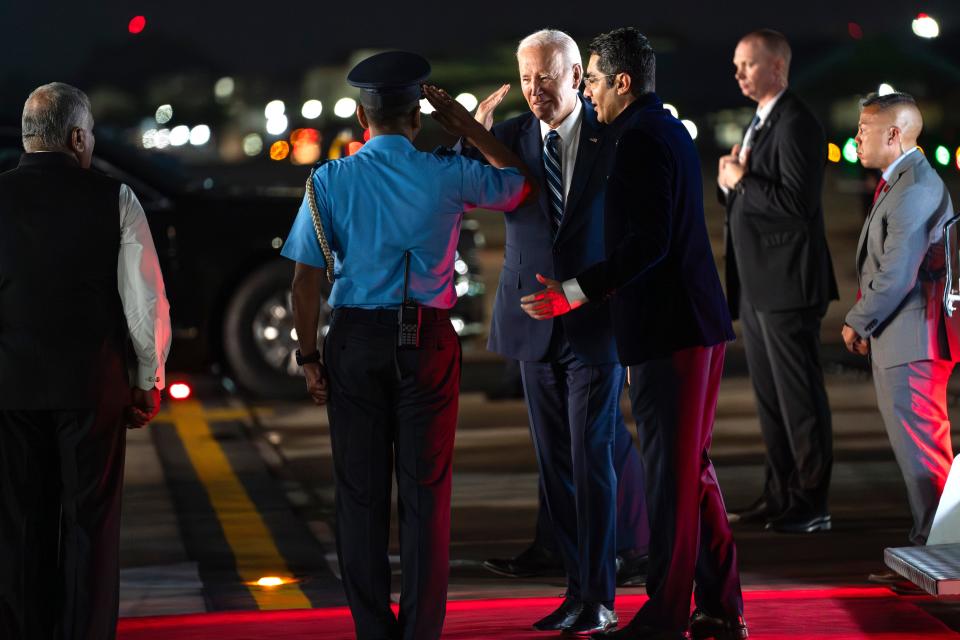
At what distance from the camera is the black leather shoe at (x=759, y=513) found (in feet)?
24.9

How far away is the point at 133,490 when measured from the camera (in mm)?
8688

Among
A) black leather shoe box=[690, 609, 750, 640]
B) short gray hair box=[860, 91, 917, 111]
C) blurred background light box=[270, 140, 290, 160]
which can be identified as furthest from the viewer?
blurred background light box=[270, 140, 290, 160]

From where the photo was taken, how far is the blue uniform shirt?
16.8ft

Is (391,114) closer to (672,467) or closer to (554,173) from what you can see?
(554,173)

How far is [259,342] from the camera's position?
1148cm

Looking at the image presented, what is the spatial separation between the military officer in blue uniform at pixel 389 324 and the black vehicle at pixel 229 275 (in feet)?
19.8

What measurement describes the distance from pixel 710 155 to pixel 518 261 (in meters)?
9.49

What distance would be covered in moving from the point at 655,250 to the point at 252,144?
7801mm

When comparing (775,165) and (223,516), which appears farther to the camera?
(223,516)

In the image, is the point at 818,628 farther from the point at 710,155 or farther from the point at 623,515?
the point at 710,155

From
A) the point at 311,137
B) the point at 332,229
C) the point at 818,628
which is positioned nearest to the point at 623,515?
the point at 818,628

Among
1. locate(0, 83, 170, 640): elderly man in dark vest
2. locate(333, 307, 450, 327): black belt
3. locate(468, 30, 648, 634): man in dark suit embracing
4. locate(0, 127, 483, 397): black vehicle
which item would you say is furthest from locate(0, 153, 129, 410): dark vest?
locate(0, 127, 483, 397): black vehicle

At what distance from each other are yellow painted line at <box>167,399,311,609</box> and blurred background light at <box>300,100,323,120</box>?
282 centimetres

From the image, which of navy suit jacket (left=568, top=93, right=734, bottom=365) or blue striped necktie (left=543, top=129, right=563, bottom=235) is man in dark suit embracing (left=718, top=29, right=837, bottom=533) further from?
navy suit jacket (left=568, top=93, right=734, bottom=365)
